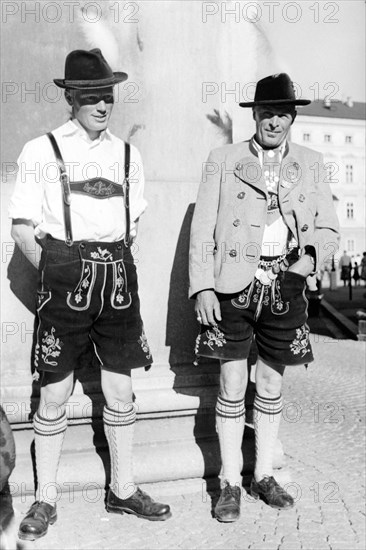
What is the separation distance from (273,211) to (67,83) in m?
1.16

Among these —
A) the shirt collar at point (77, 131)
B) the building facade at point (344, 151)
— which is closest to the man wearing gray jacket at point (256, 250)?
the shirt collar at point (77, 131)

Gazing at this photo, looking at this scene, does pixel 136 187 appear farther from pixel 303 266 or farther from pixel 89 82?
pixel 303 266

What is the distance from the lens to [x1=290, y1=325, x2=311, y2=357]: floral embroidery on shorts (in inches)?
156

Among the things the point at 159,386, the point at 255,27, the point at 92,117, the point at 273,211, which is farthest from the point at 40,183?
the point at 255,27

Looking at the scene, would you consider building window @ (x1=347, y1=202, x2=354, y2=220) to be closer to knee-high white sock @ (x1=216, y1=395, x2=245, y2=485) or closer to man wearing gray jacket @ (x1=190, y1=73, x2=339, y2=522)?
man wearing gray jacket @ (x1=190, y1=73, x2=339, y2=522)

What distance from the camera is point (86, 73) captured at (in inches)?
143

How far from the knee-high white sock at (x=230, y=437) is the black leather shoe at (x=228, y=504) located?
43mm

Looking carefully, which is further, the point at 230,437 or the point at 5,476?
the point at 230,437

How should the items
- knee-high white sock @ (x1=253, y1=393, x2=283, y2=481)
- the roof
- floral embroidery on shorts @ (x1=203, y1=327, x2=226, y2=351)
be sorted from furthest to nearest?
the roof < knee-high white sock @ (x1=253, y1=393, x2=283, y2=481) < floral embroidery on shorts @ (x1=203, y1=327, x2=226, y2=351)

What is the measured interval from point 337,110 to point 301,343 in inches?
2897

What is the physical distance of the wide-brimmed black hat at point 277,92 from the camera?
380cm

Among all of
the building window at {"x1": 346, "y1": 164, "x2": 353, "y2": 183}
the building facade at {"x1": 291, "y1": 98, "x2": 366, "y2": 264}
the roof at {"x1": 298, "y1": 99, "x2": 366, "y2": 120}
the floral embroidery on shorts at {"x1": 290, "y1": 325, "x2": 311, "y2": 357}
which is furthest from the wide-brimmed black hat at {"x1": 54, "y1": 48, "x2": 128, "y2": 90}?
the building window at {"x1": 346, "y1": 164, "x2": 353, "y2": 183}

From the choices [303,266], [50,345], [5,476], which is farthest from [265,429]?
[5,476]

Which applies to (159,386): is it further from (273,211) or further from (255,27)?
(255,27)
